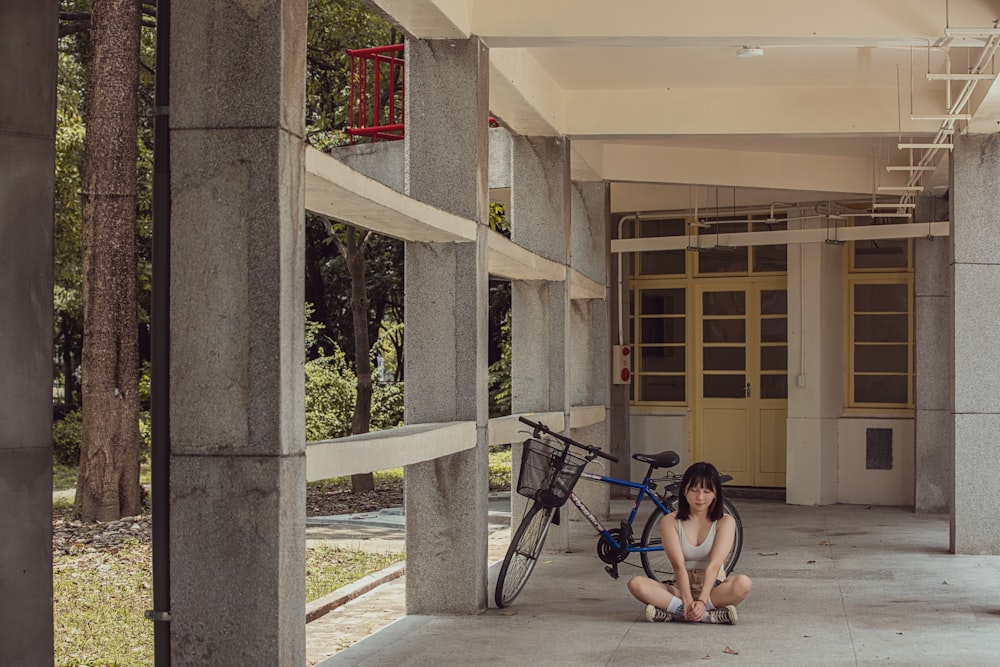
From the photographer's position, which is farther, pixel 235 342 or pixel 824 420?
pixel 824 420

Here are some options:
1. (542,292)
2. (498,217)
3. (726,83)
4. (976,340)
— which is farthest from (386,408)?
(976,340)

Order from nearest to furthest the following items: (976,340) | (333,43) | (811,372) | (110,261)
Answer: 1. (976,340)
2. (110,261)
3. (811,372)
4. (333,43)

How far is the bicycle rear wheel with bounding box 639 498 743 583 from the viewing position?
8.38 m

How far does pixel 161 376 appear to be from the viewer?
16.4ft

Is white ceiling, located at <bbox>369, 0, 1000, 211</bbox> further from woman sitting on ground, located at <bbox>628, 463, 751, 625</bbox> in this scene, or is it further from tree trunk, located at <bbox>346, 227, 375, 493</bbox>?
tree trunk, located at <bbox>346, 227, 375, 493</bbox>

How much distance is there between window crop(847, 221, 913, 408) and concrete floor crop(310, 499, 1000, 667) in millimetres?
4355

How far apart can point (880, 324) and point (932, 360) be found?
1.51m

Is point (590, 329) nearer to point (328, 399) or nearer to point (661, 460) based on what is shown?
point (661, 460)

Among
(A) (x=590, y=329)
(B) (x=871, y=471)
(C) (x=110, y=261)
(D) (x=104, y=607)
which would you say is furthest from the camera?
(B) (x=871, y=471)

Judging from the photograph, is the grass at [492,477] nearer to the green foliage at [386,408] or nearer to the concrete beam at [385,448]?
the green foliage at [386,408]

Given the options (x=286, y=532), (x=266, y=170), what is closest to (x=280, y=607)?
(x=286, y=532)

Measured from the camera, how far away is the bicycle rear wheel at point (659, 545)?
8.38 meters

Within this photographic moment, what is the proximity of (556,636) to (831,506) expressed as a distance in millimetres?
8080

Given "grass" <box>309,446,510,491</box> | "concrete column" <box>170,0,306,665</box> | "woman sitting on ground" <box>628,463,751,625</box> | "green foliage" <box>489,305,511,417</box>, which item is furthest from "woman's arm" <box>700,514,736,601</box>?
"green foliage" <box>489,305,511,417</box>
